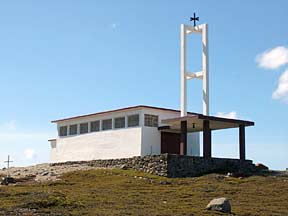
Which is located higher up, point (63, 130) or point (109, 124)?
point (109, 124)

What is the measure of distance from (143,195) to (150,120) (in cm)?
1693

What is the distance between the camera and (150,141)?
41.3 metres

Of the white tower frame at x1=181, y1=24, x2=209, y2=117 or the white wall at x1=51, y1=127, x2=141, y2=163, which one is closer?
the white tower frame at x1=181, y1=24, x2=209, y2=117

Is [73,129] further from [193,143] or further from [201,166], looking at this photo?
[201,166]

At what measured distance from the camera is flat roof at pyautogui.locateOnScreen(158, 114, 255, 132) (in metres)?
37.8

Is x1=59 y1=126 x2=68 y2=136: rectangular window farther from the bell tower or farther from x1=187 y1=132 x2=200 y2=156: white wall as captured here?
the bell tower

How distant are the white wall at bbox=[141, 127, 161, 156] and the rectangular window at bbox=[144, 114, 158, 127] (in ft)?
1.21

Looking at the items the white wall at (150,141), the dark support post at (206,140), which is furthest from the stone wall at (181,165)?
the white wall at (150,141)

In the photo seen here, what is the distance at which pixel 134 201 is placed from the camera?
74.9 ft

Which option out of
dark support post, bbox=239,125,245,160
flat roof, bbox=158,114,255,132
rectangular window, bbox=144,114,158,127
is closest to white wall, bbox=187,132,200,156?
flat roof, bbox=158,114,255,132

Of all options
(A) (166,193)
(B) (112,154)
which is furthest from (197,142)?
(A) (166,193)

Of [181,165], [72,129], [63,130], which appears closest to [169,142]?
[181,165]

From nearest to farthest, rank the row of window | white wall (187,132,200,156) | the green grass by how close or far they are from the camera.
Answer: the green grass → the row of window → white wall (187,132,200,156)

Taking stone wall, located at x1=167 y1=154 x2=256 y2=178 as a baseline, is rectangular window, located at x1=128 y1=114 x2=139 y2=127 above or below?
above
